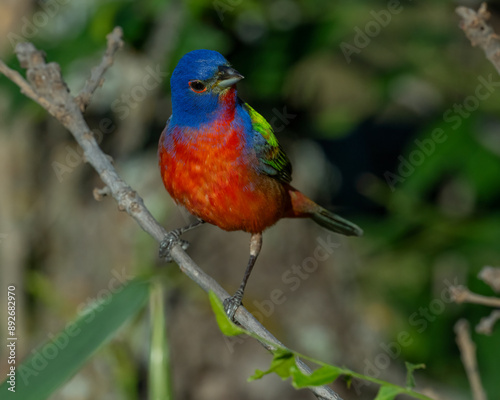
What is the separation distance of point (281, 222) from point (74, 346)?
3.35 metres

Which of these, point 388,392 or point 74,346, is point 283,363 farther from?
point 74,346

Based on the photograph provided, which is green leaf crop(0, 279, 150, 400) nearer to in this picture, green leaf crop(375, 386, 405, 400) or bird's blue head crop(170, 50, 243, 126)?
bird's blue head crop(170, 50, 243, 126)

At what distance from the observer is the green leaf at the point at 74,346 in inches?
86.6

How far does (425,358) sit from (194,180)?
3.23 m

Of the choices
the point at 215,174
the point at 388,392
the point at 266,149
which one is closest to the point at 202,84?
the point at 215,174

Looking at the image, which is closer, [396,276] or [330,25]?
[330,25]

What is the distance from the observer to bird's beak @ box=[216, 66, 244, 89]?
2.98m

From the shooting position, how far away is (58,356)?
232 cm

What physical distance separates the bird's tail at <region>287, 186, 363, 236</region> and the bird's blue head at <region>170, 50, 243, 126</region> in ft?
3.38

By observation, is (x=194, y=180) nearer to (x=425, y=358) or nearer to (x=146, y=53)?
(x=146, y=53)

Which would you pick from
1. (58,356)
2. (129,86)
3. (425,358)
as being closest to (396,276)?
(425,358)

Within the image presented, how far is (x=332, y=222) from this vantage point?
4340 mm

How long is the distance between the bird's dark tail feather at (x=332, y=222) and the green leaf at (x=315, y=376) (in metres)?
2.81

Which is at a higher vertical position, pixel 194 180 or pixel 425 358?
pixel 194 180
